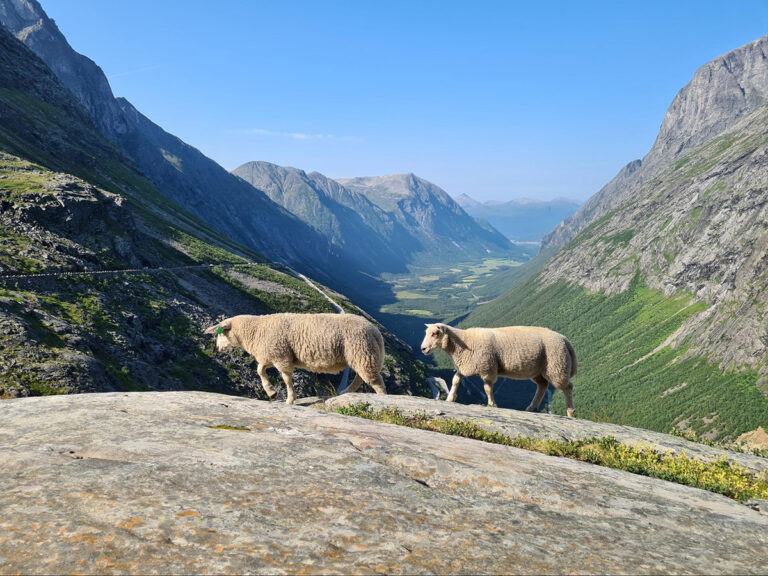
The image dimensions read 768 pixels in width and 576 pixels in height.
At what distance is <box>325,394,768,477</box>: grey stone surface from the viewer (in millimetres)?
14688

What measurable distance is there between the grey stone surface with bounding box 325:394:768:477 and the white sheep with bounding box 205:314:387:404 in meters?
3.40

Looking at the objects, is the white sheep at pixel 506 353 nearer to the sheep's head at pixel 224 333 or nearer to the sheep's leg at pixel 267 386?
the sheep's leg at pixel 267 386

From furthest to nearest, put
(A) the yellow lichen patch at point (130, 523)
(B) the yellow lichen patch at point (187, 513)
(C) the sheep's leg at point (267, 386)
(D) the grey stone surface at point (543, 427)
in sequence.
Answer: (C) the sheep's leg at point (267, 386)
(D) the grey stone surface at point (543, 427)
(B) the yellow lichen patch at point (187, 513)
(A) the yellow lichen patch at point (130, 523)

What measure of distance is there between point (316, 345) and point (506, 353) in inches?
376

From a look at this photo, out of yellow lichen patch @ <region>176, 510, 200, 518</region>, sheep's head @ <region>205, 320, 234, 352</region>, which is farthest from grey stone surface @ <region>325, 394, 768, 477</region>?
yellow lichen patch @ <region>176, 510, 200, 518</region>

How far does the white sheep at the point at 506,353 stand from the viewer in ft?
72.8

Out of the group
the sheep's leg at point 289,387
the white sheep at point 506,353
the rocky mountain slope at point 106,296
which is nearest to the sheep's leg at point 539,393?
the white sheep at point 506,353

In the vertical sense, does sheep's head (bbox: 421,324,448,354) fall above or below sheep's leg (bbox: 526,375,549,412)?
above

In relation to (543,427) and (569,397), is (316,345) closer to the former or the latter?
(543,427)

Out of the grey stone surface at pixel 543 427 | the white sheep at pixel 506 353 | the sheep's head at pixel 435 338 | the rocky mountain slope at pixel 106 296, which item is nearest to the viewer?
the grey stone surface at pixel 543 427

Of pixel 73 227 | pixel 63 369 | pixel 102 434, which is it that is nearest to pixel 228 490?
pixel 102 434

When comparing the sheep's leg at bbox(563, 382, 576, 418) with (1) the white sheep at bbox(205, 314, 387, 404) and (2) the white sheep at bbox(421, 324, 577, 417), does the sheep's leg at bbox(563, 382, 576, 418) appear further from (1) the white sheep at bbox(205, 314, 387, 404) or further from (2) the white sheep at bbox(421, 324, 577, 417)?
(1) the white sheep at bbox(205, 314, 387, 404)

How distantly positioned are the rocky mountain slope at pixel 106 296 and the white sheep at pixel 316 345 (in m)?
18.9

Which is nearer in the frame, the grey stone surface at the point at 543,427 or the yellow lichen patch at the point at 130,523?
the yellow lichen patch at the point at 130,523
